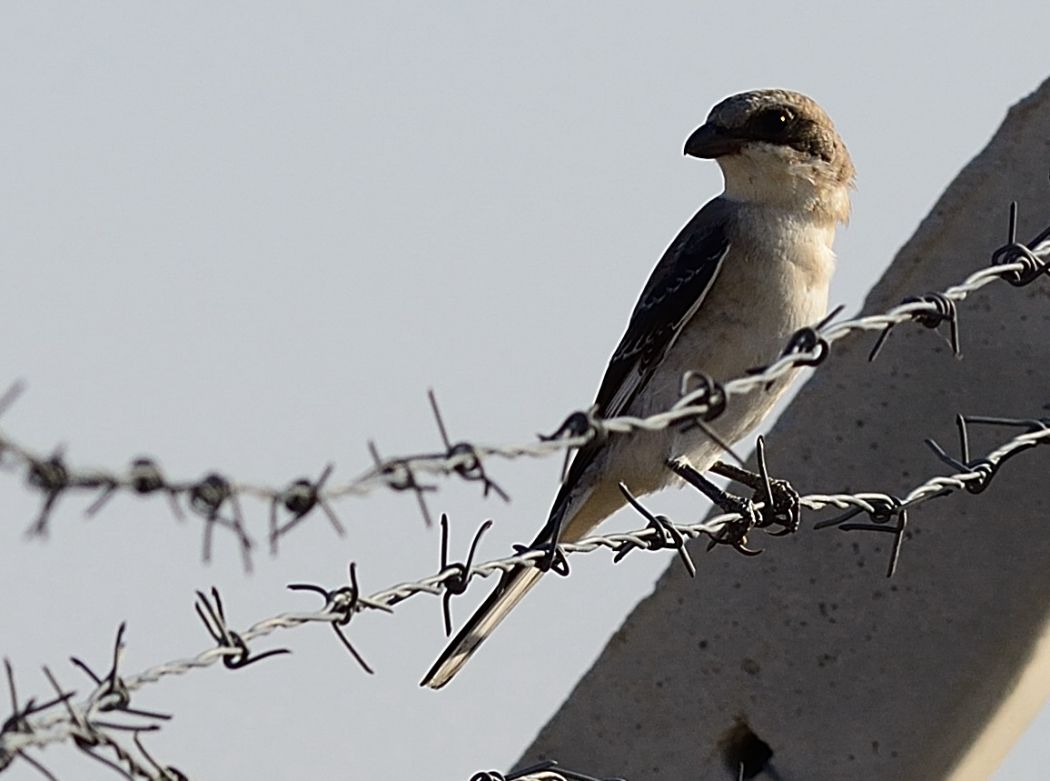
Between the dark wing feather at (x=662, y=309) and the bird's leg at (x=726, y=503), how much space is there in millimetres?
282

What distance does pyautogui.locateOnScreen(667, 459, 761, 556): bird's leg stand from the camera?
16.5 feet

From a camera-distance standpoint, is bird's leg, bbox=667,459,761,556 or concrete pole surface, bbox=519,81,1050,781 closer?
bird's leg, bbox=667,459,761,556

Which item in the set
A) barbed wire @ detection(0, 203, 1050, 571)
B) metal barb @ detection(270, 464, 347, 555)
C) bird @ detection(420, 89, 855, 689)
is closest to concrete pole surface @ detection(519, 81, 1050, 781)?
bird @ detection(420, 89, 855, 689)

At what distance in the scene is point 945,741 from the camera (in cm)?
592

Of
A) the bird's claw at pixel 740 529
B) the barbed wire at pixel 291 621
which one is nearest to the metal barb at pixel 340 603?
the barbed wire at pixel 291 621

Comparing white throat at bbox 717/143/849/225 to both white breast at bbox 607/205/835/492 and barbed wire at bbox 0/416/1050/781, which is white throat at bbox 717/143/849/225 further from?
barbed wire at bbox 0/416/1050/781

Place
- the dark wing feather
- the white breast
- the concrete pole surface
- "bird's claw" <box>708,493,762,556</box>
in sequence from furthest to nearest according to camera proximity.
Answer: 1. the concrete pole surface
2. the dark wing feather
3. the white breast
4. "bird's claw" <box>708,493,762,556</box>

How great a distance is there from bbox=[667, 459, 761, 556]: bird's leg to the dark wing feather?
28cm

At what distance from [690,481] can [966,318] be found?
1.11 meters

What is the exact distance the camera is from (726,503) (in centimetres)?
558

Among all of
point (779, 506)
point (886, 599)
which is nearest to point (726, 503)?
point (779, 506)

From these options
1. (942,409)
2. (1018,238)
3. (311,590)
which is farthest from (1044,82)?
(311,590)

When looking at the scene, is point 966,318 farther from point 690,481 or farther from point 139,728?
point 139,728

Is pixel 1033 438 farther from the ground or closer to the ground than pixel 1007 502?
farther from the ground
